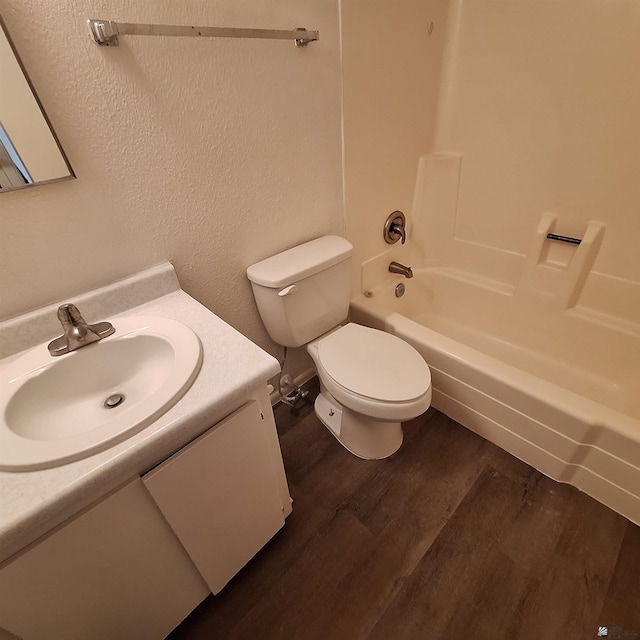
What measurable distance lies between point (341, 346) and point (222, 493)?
2.21 ft

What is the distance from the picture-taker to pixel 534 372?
162 centimetres

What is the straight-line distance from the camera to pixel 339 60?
117 centimetres

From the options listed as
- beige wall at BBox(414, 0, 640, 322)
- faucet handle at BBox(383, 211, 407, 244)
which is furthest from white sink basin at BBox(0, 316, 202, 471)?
beige wall at BBox(414, 0, 640, 322)

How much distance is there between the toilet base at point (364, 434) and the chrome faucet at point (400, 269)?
2.55ft

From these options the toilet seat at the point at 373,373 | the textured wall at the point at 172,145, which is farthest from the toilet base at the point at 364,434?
the textured wall at the point at 172,145

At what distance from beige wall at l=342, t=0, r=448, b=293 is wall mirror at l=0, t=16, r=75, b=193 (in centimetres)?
95

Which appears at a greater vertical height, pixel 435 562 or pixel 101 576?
pixel 101 576

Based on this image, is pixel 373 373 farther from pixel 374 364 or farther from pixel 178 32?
pixel 178 32

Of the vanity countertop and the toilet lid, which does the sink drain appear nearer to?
the vanity countertop

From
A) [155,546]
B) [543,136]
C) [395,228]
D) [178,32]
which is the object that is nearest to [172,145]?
[178,32]

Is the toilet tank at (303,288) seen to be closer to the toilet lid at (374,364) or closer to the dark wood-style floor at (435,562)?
the toilet lid at (374,364)

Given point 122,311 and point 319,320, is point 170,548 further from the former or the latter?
point 319,320

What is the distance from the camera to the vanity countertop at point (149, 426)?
0.52 meters

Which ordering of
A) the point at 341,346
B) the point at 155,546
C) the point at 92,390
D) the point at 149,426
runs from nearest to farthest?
the point at 149,426 < the point at 155,546 < the point at 92,390 < the point at 341,346
